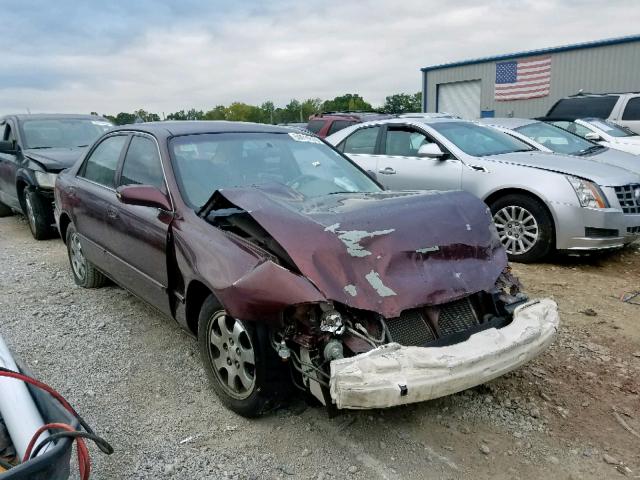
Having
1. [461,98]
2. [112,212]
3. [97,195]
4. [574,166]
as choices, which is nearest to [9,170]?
[97,195]

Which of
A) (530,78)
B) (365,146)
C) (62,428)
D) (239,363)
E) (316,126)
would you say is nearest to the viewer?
(62,428)

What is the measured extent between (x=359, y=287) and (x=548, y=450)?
4.13ft

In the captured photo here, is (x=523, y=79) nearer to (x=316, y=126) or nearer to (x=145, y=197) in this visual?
(x=316, y=126)

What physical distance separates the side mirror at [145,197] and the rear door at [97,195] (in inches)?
35.6

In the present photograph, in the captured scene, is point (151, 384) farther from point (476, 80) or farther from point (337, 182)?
point (476, 80)

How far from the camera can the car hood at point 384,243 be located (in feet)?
8.41

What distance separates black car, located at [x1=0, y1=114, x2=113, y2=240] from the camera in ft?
23.7

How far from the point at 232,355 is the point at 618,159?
21.9 feet

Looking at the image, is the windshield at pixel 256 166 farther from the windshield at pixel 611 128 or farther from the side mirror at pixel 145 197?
the windshield at pixel 611 128

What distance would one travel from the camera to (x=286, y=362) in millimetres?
2689

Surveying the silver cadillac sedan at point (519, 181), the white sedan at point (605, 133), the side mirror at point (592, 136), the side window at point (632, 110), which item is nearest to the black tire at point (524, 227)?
the silver cadillac sedan at point (519, 181)

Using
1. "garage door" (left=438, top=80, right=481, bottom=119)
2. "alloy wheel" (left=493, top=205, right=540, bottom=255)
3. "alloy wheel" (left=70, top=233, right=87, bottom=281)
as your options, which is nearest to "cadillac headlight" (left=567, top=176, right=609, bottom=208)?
"alloy wheel" (left=493, top=205, right=540, bottom=255)

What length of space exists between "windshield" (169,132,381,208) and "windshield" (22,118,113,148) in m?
5.03

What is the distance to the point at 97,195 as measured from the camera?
449cm
